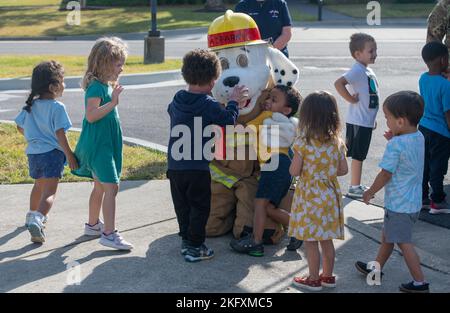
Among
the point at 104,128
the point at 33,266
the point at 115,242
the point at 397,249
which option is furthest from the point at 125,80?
the point at 397,249

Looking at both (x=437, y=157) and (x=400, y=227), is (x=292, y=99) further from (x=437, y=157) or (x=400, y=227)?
(x=437, y=157)

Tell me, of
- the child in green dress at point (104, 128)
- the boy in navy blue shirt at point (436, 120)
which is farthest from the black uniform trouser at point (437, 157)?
the child in green dress at point (104, 128)

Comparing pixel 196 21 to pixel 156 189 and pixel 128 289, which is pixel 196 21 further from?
pixel 128 289

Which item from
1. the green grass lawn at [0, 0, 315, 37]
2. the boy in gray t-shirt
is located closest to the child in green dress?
the boy in gray t-shirt

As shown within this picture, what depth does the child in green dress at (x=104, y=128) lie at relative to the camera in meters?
5.51

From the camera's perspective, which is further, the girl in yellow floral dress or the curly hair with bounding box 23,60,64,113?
the curly hair with bounding box 23,60,64,113

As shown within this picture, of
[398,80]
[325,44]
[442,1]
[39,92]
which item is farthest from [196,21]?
[39,92]

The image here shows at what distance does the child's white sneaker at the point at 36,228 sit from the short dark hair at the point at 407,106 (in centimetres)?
255

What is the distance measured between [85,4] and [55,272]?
28.0m

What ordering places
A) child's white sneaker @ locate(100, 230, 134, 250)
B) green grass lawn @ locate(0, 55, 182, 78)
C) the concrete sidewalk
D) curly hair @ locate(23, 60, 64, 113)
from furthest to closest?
green grass lawn @ locate(0, 55, 182, 78)
curly hair @ locate(23, 60, 64, 113)
child's white sneaker @ locate(100, 230, 134, 250)
the concrete sidewalk

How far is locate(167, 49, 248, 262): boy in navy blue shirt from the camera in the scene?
518 cm

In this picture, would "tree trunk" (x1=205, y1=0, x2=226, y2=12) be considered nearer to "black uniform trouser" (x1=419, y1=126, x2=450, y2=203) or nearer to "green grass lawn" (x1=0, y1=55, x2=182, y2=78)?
"green grass lawn" (x1=0, y1=55, x2=182, y2=78)

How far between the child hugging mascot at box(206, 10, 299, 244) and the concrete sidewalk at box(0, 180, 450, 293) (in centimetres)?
20

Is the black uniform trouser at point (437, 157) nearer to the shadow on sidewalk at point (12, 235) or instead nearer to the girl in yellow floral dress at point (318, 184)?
the girl in yellow floral dress at point (318, 184)
